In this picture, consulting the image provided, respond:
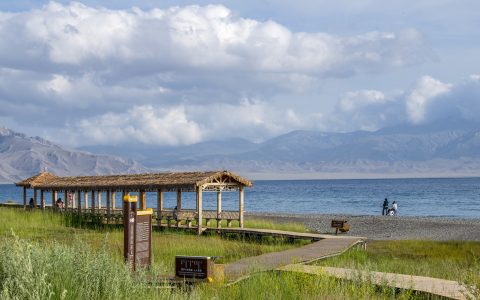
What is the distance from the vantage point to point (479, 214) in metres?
69.6

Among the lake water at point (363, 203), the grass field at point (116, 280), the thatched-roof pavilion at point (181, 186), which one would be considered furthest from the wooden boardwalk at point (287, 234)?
the lake water at point (363, 203)

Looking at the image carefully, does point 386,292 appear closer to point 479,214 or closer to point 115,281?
point 115,281

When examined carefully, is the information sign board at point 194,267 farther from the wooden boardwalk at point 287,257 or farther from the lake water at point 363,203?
the lake water at point 363,203

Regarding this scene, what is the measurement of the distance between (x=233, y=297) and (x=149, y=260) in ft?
15.1

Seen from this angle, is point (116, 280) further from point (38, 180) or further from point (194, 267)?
point (38, 180)

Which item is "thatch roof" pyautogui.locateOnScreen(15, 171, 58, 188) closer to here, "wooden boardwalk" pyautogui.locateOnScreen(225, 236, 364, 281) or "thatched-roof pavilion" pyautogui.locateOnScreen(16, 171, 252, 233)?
"thatched-roof pavilion" pyautogui.locateOnScreen(16, 171, 252, 233)

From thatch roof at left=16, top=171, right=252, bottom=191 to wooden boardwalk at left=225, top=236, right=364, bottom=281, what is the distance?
7.46 meters

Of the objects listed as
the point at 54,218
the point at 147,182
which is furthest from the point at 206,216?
the point at 54,218

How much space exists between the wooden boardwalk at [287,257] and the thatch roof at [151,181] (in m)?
7.46

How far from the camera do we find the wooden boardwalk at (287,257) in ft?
49.0

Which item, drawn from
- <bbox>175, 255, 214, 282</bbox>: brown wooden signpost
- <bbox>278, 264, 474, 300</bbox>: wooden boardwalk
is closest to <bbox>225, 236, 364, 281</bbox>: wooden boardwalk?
<bbox>175, 255, 214, 282</bbox>: brown wooden signpost

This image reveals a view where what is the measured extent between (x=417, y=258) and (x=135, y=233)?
1150 cm

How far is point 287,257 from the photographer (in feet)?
61.1

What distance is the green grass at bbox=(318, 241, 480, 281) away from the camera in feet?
57.2
